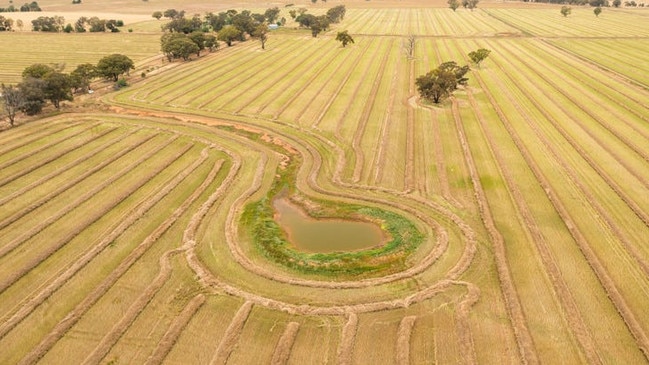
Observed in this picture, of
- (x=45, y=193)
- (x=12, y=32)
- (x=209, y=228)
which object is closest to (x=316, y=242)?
(x=209, y=228)

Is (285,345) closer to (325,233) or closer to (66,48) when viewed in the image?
(325,233)

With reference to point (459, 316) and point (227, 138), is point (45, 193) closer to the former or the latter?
point (227, 138)

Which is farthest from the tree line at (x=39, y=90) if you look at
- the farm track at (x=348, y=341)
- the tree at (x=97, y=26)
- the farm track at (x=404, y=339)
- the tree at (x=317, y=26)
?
the tree at (x=97, y=26)

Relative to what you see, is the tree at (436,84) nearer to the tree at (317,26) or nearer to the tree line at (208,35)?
the tree line at (208,35)

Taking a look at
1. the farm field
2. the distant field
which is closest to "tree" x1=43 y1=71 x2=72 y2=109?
the farm field

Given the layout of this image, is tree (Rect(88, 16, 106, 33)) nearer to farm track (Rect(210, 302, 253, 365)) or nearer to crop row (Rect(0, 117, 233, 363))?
crop row (Rect(0, 117, 233, 363))
